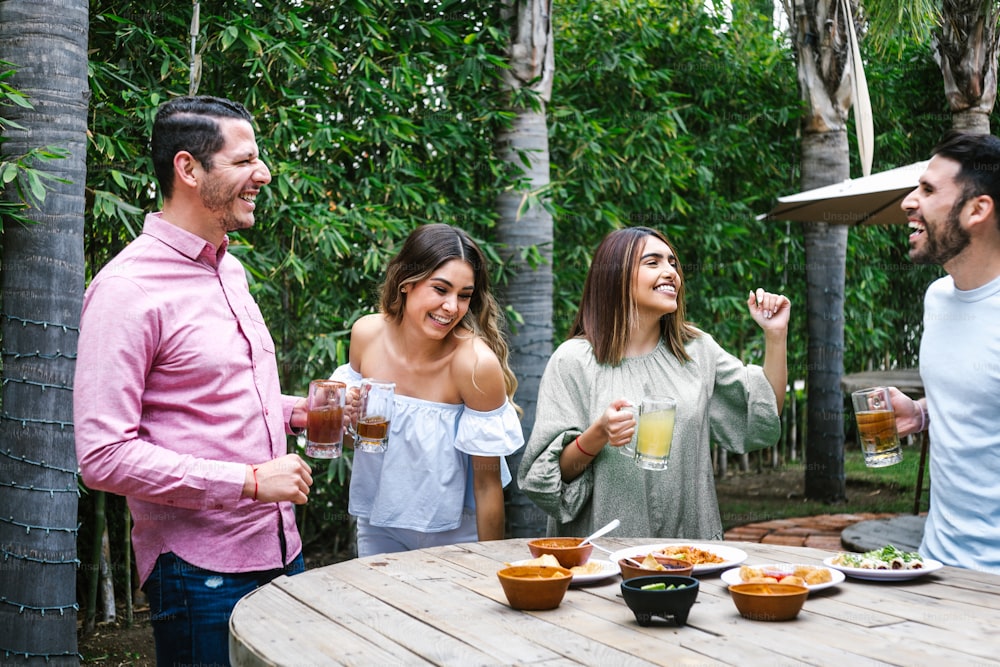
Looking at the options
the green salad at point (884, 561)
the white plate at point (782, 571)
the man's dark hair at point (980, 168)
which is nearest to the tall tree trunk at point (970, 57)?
the man's dark hair at point (980, 168)

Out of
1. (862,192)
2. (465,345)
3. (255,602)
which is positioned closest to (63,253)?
(465,345)

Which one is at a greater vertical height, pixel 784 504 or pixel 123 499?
pixel 123 499

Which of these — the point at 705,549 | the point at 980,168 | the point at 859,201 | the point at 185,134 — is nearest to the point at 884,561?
the point at 705,549

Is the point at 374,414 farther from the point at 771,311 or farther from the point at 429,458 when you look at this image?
the point at 771,311

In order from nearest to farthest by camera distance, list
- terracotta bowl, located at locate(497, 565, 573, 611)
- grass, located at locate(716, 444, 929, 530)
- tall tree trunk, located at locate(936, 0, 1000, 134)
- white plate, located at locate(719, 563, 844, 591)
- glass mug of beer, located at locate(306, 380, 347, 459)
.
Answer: terracotta bowl, located at locate(497, 565, 573, 611)
white plate, located at locate(719, 563, 844, 591)
glass mug of beer, located at locate(306, 380, 347, 459)
tall tree trunk, located at locate(936, 0, 1000, 134)
grass, located at locate(716, 444, 929, 530)

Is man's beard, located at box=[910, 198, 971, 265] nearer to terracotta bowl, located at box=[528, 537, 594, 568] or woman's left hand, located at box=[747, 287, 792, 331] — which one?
woman's left hand, located at box=[747, 287, 792, 331]

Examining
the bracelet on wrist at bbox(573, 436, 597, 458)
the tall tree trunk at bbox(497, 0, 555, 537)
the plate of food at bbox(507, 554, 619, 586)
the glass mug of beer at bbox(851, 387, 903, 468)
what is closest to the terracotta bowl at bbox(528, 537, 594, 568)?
the plate of food at bbox(507, 554, 619, 586)

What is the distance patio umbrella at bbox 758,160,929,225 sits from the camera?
4.87 m

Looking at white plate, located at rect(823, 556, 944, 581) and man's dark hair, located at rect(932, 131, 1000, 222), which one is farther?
man's dark hair, located at rect(932, 131, 1000, 222)

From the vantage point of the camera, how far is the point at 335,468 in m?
4.34

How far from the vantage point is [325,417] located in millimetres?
2145

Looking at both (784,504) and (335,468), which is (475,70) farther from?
(784,504)

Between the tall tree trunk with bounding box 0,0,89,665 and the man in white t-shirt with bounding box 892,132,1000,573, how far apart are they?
2.40 meters

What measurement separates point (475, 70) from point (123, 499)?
260cm
